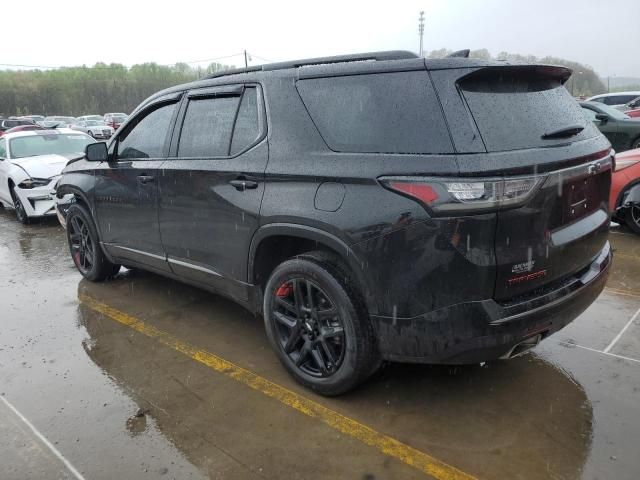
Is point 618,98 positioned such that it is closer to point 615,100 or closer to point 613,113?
point 615,100

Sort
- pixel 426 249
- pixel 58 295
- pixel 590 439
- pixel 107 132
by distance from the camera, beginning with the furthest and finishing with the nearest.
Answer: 1. pixel 107 132
2. pixel 58 295
3. pixel 590 439
4. pixel 426 249

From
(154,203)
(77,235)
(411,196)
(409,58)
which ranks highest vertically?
(409,58)

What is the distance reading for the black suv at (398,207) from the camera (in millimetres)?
2385

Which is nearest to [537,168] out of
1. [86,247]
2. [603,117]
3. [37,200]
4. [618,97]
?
[86,247]

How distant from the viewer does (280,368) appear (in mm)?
3449

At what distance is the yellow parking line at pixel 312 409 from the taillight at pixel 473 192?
1189 mm

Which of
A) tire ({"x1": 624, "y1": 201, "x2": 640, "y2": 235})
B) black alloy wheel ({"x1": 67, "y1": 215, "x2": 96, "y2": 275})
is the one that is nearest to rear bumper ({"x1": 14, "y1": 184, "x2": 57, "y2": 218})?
black alloy wheel ({"x1": 67, "y1": 215, "x2": 96, "y2": 275})

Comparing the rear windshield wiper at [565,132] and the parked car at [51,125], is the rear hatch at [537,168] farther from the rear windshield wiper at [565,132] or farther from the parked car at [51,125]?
the parked car at [51,125]

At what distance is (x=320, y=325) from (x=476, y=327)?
2.98 feet

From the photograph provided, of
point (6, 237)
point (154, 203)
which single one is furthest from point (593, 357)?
point (6, 237)

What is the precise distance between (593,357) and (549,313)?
113 cm

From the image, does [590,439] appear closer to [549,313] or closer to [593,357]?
[549,313]

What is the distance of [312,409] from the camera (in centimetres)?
296

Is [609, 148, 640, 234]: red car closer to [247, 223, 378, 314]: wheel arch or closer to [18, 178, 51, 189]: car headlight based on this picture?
[247, 223, 378, 314]: wheel arch
